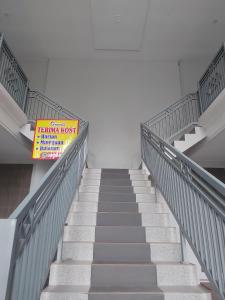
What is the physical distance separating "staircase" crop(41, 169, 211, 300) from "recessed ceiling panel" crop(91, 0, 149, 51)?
561 cm

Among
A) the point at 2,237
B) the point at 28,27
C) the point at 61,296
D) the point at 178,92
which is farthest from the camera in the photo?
the point at 178,92

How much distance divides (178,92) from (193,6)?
256 cm

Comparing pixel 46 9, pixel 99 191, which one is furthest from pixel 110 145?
pixel 46 9

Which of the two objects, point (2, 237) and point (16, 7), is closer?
point (2, 237)

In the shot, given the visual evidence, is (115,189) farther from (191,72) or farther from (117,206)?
(191,72)

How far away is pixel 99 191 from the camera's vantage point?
4402 mm

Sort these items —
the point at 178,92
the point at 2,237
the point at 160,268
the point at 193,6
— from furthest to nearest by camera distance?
1. the point at 178,92
2. the point at 193,6
3. the point at 160,268
4. the point at 2,237

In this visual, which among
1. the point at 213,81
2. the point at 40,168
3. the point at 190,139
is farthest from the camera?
the point at 40,168

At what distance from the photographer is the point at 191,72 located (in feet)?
28.8

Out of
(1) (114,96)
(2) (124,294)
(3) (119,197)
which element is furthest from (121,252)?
(1) (114,96)

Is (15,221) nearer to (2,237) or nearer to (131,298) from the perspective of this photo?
(2,237)

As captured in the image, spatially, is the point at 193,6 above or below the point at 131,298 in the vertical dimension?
above

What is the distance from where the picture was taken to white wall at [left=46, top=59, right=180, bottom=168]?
7.85 metres

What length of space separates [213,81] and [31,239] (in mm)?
5471
